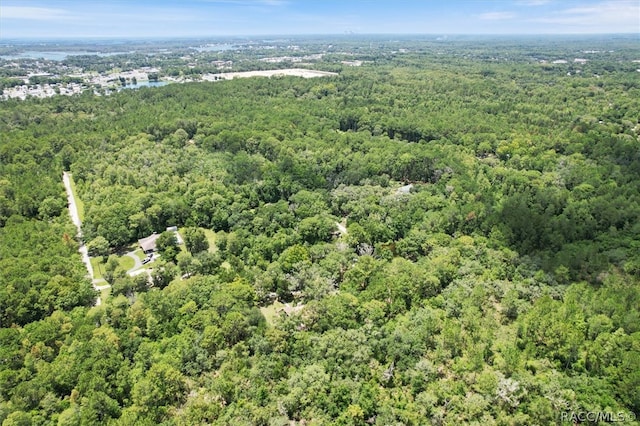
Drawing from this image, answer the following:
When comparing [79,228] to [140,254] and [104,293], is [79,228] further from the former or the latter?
[104,293]

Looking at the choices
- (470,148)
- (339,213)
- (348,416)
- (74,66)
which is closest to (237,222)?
(339,213)

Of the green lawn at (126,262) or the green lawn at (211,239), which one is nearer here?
the green lawn at (126,262)

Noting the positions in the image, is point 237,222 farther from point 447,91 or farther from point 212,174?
point 447,91

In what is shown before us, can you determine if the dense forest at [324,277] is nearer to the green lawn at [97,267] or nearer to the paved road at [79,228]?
the paved road at [79,228]

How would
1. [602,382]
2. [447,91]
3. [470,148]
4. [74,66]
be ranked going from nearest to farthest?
[602,382] < [470,148] < [447,91] < [74,66]

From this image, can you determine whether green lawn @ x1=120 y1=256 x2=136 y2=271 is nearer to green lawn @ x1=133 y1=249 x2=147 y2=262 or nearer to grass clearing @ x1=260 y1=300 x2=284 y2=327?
green lawn @ x1=133 y1=249 x2=147 y2=262

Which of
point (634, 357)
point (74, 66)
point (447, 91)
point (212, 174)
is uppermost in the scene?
point (74, 66)

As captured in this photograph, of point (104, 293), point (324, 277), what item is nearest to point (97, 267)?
point (104, 293)

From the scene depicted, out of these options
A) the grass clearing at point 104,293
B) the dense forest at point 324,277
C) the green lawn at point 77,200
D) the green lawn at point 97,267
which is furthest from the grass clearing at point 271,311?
the green lawn at point 77,200

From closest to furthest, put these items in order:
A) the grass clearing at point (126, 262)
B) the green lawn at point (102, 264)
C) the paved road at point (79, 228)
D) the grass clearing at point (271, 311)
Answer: the grass clearing at point (271, 311) < the paved road at point (79, 228) < the green lawn at point (102, 264) < the grass clearing at point (126, 262)
